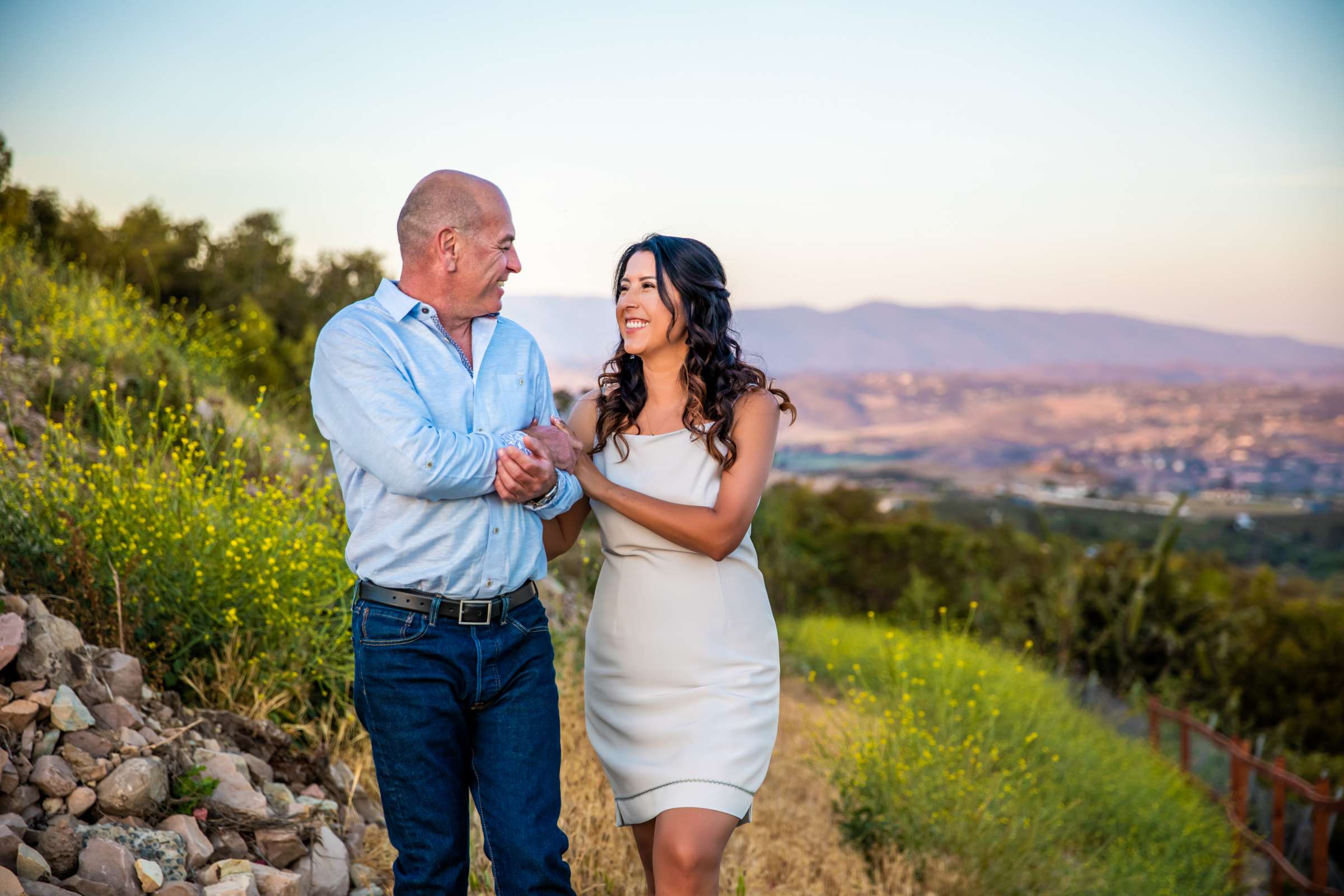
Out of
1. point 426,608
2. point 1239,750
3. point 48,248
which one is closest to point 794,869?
point 426,608

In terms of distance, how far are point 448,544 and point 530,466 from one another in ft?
0.86

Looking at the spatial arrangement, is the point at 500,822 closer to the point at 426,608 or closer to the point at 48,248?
the point at 426,608

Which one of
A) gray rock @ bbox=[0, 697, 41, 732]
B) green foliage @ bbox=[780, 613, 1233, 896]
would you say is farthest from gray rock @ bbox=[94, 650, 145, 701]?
green foliage @ bbox=[780, 613, 1233, 896]

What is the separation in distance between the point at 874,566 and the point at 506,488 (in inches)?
569

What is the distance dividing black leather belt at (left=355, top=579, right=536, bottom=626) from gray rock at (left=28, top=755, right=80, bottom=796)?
4.62 feet

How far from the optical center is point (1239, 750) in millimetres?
8961

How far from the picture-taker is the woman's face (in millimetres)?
2965

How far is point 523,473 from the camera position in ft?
8.04

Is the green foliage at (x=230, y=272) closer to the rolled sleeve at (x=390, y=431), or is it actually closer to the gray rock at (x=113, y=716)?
the gray rock at (x=113, y=716)

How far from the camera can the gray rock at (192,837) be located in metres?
3.21

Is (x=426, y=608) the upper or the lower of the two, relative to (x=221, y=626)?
upper

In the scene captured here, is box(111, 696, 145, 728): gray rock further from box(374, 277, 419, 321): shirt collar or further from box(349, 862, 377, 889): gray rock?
box(374, 277, 419, 321): shirt collar

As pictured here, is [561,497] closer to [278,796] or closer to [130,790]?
[130,790]

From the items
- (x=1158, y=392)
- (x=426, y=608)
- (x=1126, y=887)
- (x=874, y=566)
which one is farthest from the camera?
(x=1158, y=392)
